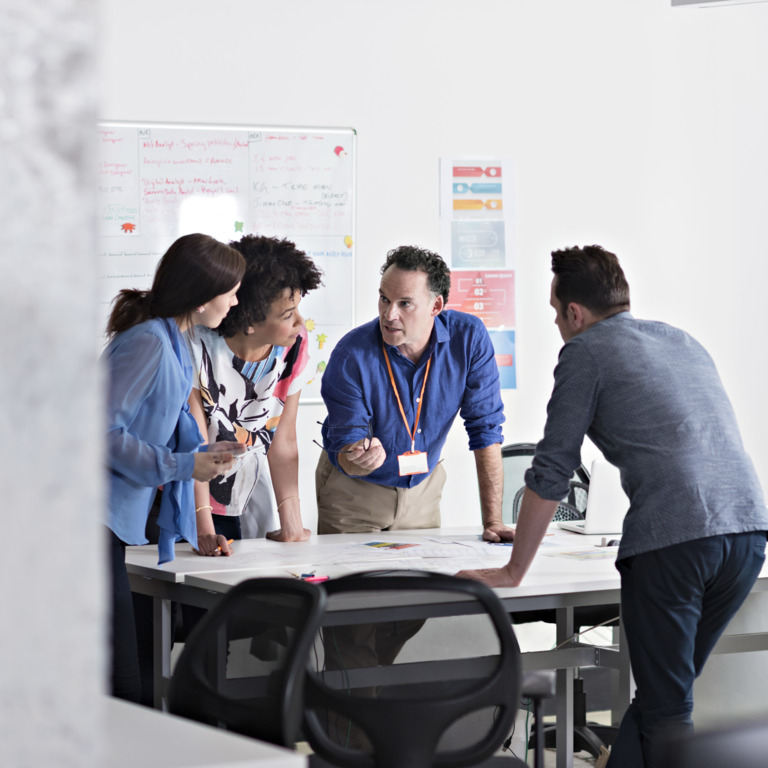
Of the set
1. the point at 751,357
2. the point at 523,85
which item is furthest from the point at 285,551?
the point at 751,357

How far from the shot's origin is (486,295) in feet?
15.7

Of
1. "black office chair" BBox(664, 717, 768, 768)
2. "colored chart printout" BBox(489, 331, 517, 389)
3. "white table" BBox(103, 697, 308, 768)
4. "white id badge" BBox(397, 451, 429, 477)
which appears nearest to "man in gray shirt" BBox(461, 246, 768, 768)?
"white id badge" BBox(397, 451, 429, 477)

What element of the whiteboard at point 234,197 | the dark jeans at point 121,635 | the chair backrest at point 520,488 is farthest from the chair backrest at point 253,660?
the whiteboard at point 234,197

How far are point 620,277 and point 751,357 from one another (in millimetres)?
3121

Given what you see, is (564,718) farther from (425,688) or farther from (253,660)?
(253,660)

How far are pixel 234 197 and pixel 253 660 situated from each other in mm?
3066

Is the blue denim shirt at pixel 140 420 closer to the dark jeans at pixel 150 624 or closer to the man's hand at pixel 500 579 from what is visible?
the dark jeans at pixel 150 624

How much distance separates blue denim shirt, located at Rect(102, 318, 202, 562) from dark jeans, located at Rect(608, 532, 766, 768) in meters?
1.08

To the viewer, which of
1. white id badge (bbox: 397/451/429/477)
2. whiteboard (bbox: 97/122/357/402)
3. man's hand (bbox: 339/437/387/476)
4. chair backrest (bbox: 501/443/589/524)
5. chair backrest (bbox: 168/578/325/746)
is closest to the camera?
Result: chair backrest (bbox: 168/578/325/746)

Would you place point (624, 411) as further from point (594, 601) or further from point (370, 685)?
point (370, 685)

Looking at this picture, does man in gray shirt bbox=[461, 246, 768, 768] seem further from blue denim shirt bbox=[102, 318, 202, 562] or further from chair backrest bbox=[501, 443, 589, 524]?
chair backrest bbox=[501, 443, 589, 524]

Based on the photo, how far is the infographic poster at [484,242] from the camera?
15.4 ft

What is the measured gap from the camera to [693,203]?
199 inches

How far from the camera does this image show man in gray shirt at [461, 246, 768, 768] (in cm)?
213
